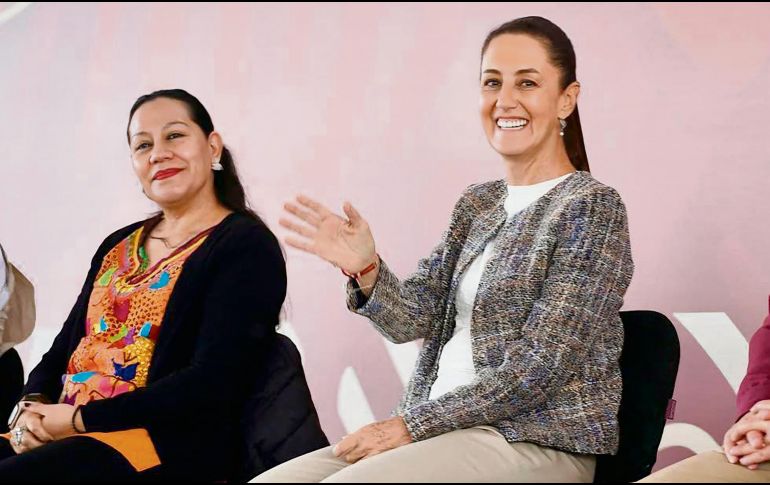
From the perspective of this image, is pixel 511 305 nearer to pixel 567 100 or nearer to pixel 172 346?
pixel 567 100

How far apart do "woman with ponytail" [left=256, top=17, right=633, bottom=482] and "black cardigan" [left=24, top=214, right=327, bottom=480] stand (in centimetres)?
26

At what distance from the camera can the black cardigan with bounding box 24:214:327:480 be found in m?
2.37

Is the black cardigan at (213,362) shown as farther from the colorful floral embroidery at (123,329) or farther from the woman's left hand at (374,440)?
the woman's left hand at (374,440)

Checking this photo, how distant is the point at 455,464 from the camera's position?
1938 mm

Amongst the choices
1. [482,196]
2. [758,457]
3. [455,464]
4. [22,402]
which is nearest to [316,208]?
[482,196]

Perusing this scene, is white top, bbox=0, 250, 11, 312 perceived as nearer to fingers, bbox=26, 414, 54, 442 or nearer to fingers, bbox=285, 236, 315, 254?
fingers, bbox=26, 414, 54, 442

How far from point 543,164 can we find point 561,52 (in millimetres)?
240

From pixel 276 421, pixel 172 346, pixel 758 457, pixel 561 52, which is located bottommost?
pixel 758 457

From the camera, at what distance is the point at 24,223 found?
4203mm

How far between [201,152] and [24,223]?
5.66 feet

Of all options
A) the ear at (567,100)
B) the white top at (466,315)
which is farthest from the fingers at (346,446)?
the ear at (567,100)

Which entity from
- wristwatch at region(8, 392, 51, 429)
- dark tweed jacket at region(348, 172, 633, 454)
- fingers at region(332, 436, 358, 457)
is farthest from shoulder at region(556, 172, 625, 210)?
wristwatch at region(8, 392, 51, 429)

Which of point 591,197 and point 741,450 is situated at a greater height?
point 591,197

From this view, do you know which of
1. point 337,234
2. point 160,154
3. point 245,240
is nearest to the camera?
point 337,234
